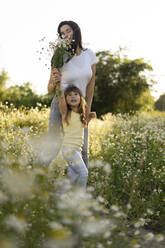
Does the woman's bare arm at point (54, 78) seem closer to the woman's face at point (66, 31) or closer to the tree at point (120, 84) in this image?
the woman's face at point (66, 31)

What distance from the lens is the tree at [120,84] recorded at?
957 inches

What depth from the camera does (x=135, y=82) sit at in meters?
24.4

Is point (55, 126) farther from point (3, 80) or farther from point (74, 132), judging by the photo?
point (3, 80)

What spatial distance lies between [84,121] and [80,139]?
8.3 inches

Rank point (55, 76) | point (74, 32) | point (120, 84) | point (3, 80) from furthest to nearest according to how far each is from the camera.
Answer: point (3, 80) < point (120, 84) < point (74, 32) < point (55, 76)

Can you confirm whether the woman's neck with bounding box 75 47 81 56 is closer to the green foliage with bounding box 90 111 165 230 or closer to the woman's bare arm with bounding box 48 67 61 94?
the woman's bare arm with bounding box 48 67 61 94

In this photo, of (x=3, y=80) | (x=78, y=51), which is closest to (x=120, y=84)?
(x=3, y=80)

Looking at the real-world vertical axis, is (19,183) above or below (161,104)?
below

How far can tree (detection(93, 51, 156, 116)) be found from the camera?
24.3 metres

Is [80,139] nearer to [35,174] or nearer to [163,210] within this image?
[163,210]

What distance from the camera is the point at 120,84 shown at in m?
24.4

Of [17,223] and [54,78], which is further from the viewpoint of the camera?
[54,78]

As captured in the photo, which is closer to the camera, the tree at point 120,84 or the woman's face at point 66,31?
the woman's face at point 66,31

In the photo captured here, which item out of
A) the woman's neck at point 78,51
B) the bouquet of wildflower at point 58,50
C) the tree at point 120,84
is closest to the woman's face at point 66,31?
the woman's neck at point 78,51
